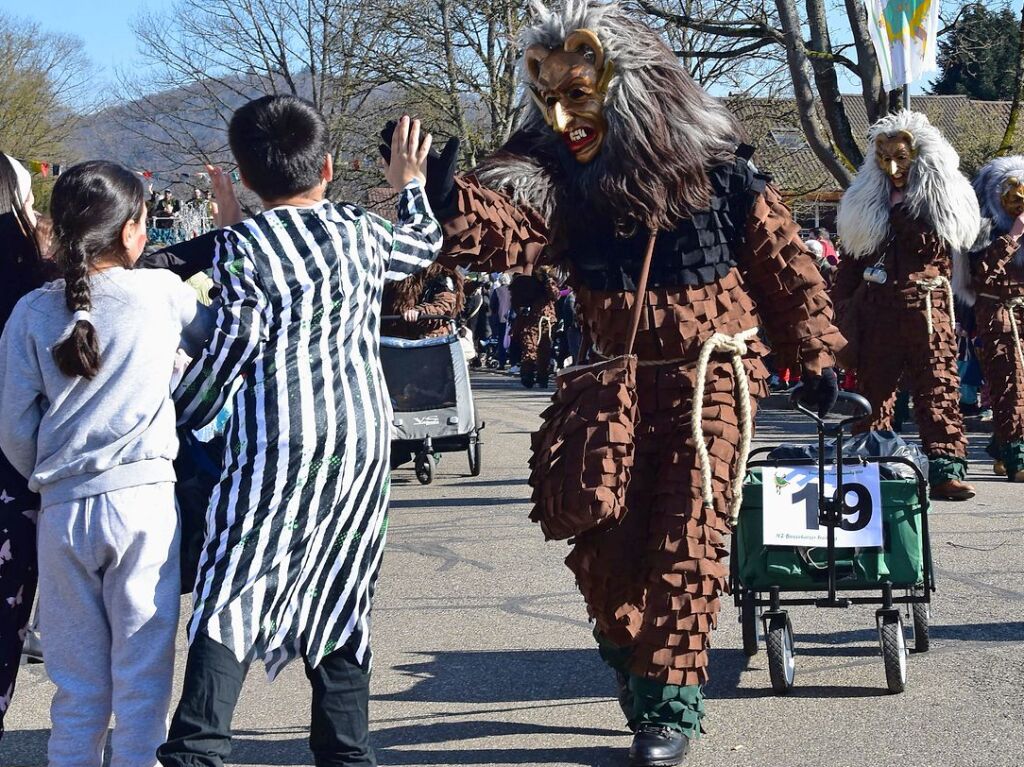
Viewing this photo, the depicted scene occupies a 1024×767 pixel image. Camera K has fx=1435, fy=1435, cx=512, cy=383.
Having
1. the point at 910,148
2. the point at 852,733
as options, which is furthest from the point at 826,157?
the point at 852,733

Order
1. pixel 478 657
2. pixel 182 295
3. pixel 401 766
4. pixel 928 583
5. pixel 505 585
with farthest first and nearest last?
1. pixel 505 585
2. pixel 478 657
3. pixel 928 583
4. pixel 401 766
5. pixel 182 295

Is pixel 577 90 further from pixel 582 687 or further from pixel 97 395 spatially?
pixel 582 687

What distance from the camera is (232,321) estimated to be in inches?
124

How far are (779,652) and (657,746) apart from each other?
2.62ft

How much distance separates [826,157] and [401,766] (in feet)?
37.6

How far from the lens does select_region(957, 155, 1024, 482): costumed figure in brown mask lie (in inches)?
352

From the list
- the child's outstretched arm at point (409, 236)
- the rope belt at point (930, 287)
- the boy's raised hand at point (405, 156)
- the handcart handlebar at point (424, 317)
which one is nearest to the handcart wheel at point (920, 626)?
the child's outstretched arm at point (409, 236)

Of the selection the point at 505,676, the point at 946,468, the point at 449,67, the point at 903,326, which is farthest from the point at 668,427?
the point at 449,67

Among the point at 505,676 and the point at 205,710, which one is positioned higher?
the point at 205,710

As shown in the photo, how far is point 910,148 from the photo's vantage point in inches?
312

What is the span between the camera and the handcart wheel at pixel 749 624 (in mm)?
4840

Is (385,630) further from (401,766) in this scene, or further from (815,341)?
(815,341)

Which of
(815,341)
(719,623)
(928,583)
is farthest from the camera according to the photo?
→ (719,623)

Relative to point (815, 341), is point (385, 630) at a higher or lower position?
lower
